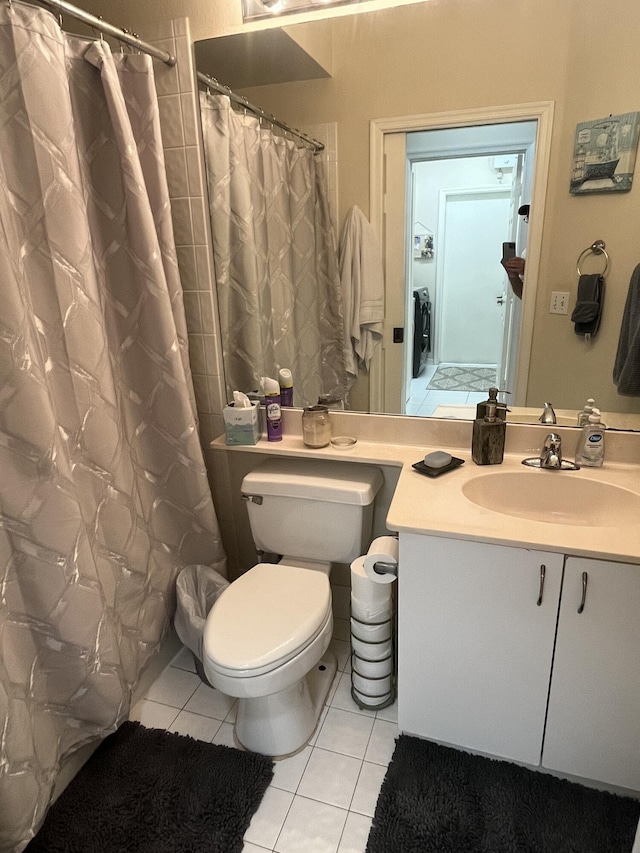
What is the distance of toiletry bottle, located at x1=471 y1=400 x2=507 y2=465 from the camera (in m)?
1.49

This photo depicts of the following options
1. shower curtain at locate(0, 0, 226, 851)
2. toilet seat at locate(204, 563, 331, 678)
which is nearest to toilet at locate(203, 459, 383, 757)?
toilet seat at locate(204, 563, 331, 678)

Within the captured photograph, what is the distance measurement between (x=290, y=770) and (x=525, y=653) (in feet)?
2.50

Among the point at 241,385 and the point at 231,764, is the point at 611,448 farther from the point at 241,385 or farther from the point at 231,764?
the point at 231,764

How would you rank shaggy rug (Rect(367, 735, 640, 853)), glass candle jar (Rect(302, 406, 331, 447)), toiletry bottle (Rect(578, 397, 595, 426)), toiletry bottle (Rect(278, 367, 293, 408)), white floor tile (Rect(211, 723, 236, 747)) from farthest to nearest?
1. toiletry bottle (Rect(278, 367, 293, 408))
2. glass candle jar (Rect(302, 406, 331, 447))
3. white floor tile (Rect(211, 723, 236, 747))
4. toiletry bottle (Rect(578, 397, 595, 426))
5. shaggy rug (Rect(367, 735, 640, 853))

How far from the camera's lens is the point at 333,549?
67.4 inches

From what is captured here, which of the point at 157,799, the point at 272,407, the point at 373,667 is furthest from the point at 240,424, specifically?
the point at 157,799

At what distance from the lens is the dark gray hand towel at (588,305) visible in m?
1.41

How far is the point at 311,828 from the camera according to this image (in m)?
1.34

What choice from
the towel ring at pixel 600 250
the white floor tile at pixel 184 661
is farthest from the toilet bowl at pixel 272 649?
the towel ring at pixel 600 250

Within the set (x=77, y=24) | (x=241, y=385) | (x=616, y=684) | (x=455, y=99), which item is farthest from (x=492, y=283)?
(x=77, y=24)

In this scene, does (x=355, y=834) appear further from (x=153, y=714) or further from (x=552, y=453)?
(x=552, y=453)

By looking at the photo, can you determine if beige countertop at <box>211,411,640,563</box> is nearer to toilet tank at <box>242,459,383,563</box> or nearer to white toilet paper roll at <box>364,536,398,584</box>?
toilet tank at <box>242,459,383,563</box>

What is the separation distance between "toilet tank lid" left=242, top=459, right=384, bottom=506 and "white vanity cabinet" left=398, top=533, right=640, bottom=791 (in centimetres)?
35

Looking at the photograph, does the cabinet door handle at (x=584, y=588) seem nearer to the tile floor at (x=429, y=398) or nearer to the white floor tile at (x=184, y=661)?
the tile floor at (x=429, y=398)
